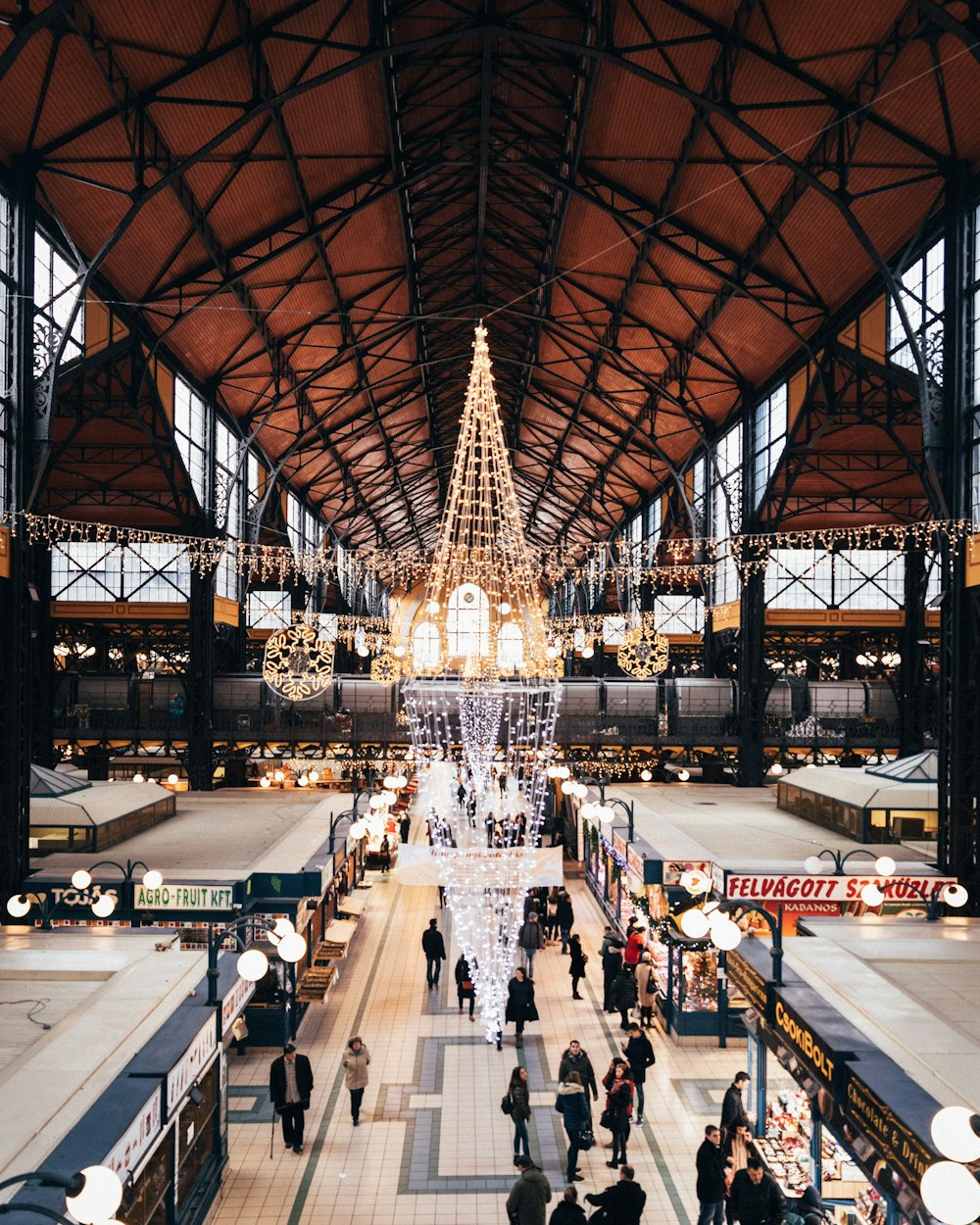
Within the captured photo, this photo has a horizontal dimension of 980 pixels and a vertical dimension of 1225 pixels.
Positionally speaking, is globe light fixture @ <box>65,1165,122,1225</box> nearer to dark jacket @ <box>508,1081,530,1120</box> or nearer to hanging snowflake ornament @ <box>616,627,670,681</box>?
dark jacket @ <box>508,1081,530,1120</box>

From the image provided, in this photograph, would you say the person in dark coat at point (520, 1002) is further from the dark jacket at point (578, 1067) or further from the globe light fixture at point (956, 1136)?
the globe light fixture at point (956, 1136)

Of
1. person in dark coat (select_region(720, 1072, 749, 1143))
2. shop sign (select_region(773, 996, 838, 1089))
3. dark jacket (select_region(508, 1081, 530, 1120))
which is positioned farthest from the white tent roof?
dark jacket (select_region(508, 1081, 530, 1120))

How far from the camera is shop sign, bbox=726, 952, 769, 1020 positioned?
9102 mm

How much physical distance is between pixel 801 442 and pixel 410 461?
23.1 metres

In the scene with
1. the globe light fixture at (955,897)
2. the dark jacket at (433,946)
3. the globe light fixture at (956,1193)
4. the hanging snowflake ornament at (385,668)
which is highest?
the hanging snowflake ornament at (385,668)

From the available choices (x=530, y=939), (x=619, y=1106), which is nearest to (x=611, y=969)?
(x=530, y=939)

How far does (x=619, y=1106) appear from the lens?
32.5 ft

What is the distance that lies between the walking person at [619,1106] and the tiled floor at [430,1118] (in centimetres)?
27

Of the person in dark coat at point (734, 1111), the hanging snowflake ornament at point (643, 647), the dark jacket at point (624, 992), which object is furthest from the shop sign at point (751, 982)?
the hanging snowflake ornament at point (643, 647)

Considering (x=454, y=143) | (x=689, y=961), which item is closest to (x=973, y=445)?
(x=689, y=961)

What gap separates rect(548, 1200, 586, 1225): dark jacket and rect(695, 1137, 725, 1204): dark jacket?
4.93 ft

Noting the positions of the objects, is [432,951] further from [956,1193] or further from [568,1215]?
[956,1193]

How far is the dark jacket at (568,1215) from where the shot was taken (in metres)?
7.51

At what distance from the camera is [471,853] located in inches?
636
